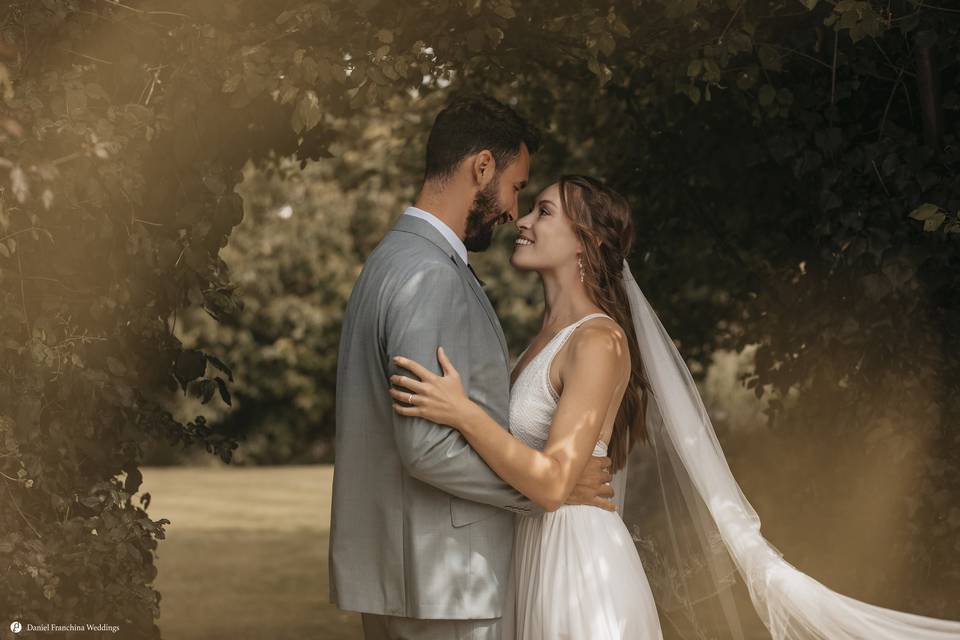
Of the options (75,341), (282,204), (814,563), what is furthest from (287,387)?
(75,341)

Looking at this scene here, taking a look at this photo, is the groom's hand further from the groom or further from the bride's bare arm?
the groom

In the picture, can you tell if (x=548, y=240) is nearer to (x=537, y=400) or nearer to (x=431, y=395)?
(x=537, y=400)

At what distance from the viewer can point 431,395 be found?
2.57m

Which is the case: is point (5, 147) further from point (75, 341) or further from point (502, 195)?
point (502, 195)

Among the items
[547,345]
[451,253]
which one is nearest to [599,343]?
[547,345]

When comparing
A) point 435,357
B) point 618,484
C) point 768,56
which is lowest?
point 618,484

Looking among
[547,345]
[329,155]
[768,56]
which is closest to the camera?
[547,345]

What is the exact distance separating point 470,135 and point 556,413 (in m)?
0.76

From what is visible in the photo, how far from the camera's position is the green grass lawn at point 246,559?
733 centimetres

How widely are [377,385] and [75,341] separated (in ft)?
3.81

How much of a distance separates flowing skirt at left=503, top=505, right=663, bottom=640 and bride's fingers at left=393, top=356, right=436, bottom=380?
0.91 metres

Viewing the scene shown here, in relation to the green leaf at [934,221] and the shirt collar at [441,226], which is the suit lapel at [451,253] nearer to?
the shirt collar at [441,226]

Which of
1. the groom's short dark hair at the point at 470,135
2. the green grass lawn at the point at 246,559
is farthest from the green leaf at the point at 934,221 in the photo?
the green grass lawn at the point at 246,559

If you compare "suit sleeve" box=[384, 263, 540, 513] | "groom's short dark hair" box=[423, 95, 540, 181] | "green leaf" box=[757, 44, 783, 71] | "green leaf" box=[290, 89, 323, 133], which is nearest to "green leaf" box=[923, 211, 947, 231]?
"green leaf" box=[757, 44, 783, 71]
